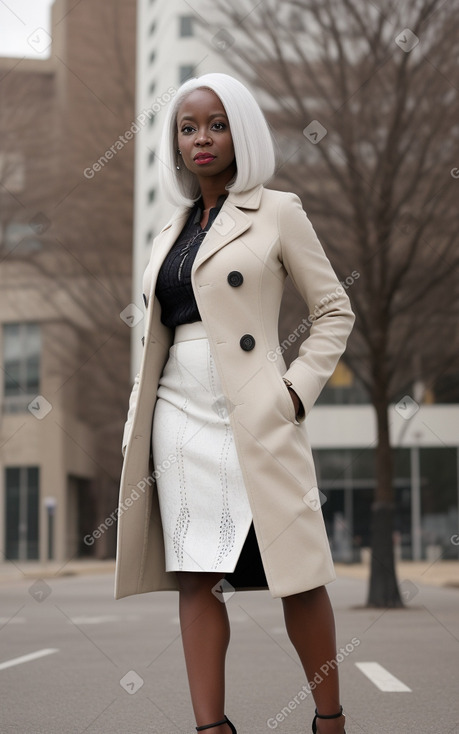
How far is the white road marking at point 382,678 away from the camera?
650 centimetres

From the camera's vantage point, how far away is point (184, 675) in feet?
23.9

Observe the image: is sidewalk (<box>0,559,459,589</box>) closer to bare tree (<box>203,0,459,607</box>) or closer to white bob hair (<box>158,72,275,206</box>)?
bare tree (<box>203,0,459,607</box>)

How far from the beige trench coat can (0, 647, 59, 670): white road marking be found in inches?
169

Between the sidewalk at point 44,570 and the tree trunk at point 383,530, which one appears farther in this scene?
the sidewalk at point 44,570

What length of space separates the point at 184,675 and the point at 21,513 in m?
43.6

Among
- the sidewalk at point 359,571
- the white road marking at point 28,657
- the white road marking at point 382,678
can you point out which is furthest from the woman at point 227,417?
the sidewalk at point 359,571

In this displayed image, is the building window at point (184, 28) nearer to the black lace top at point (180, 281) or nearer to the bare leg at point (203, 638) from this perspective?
the black lace top at point (180, 281)

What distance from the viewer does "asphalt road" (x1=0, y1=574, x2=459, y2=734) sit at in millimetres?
5402

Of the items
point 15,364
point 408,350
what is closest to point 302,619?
point 408,350

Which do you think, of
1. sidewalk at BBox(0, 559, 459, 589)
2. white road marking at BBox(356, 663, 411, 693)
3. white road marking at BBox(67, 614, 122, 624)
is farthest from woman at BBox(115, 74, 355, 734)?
sidewalk at BBox(0, 559, 459, 589)

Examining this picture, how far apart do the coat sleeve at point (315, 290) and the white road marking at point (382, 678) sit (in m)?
2.98

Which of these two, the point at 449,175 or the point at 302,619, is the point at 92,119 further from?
the point at 302,619

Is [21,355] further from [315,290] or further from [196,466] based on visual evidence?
[196,466]

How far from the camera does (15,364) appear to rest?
50531 millimetres
